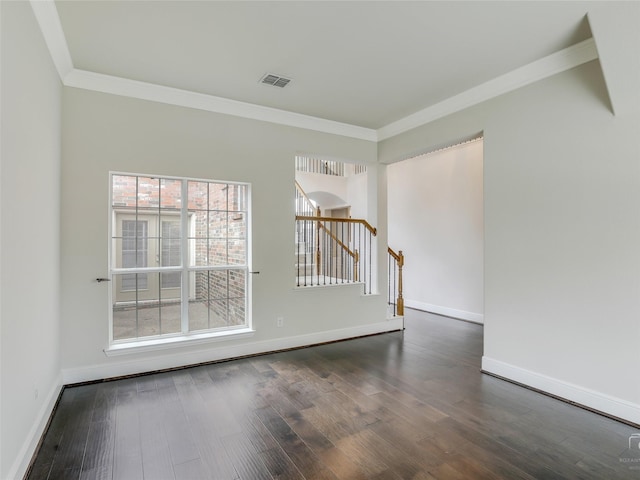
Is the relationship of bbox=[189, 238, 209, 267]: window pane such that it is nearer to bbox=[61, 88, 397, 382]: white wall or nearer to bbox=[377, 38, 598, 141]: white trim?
bbox=[61, 88, 397, 382]: white wall

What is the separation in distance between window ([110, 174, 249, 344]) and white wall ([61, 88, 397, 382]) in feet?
0.53

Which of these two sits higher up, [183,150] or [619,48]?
[619,48]

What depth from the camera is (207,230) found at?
3.88m

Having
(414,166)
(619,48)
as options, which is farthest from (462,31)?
(414,166)

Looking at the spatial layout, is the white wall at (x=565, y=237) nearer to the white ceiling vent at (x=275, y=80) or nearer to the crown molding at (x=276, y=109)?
the crown molding at (x=276, y=109)

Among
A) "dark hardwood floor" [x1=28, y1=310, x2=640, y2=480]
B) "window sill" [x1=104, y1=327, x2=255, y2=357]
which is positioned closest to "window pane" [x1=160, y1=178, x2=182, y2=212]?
"window sill" [x1=104, y1=327, x2=255, y2=357]

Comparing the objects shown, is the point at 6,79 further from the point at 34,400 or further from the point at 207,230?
the point at 207,230

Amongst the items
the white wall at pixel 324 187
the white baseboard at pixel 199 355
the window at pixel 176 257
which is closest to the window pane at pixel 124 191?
the window at pixel 176 257

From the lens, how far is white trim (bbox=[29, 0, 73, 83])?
2.19 m

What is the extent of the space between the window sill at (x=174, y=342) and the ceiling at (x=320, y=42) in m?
2.60

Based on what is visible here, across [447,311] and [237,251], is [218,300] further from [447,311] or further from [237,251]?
[447,311]

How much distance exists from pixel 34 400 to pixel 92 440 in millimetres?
447

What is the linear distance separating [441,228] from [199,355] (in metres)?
4.60

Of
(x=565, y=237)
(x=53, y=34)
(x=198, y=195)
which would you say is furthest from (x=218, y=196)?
(x=565, y=237)
